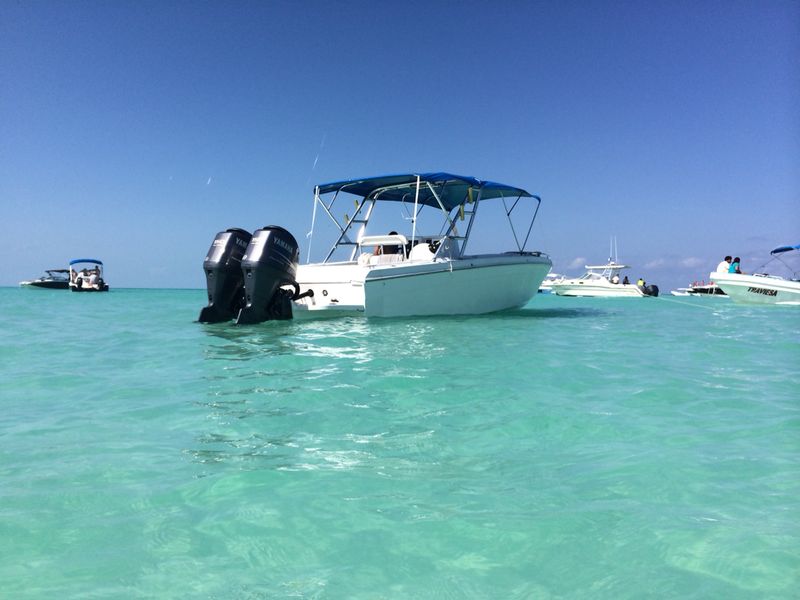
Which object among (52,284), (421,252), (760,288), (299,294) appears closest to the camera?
(299,294)

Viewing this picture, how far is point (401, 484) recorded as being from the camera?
2898 mm

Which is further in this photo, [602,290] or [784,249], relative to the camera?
[602,290]

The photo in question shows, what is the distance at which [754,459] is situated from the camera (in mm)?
3314

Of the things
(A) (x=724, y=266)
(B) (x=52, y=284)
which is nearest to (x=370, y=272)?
(A) (x=724, y=266)

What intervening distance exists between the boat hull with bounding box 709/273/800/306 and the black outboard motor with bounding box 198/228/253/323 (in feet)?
64.7

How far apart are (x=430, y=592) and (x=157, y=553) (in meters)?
1.10

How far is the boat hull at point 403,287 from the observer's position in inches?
488

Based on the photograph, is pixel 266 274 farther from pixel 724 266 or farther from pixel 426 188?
pixel 724 266

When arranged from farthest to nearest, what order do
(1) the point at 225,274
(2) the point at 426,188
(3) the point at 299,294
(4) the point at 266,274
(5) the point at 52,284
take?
1. (5) the point at 52,284
2. (2) the point at 426,188
3. (3) the point at 299,294
4. (1) the point at 225,274
5. (4) the point at 266,274

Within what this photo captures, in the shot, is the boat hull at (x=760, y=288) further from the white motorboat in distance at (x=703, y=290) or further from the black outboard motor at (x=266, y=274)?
the white motorboat in distance at (x=703, y=290)

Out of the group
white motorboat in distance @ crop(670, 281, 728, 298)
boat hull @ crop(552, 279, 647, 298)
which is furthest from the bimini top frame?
white motorboat in distance @ crop(670, 281, 728, 298)

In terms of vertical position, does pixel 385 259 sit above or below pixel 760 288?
above

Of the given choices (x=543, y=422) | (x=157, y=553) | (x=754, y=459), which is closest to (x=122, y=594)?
(x=157, y=553)

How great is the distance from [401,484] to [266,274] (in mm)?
9552
